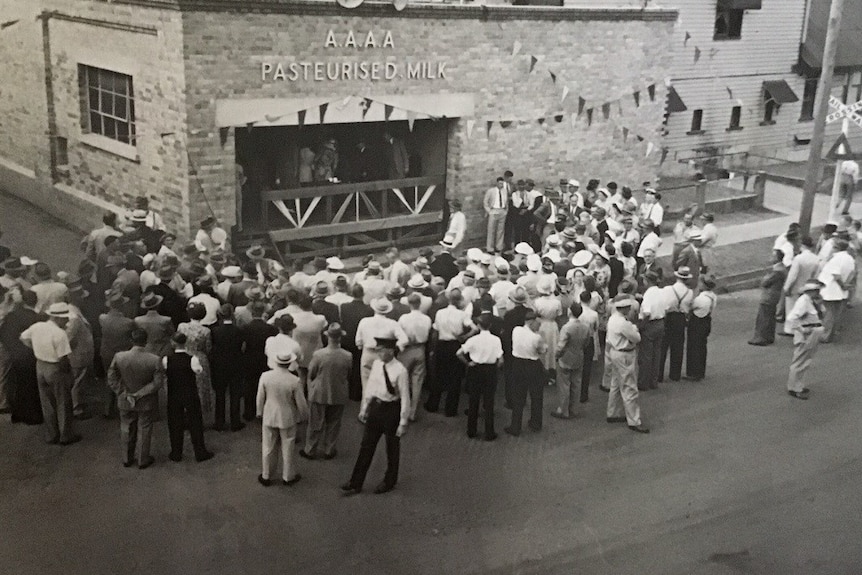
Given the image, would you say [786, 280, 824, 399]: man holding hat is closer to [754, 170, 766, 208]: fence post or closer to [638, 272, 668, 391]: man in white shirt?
[638, 272, 668, 391]: man in white shirt

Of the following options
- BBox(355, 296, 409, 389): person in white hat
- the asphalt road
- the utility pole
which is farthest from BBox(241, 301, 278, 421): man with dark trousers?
the utility pole

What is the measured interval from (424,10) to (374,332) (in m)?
8.81

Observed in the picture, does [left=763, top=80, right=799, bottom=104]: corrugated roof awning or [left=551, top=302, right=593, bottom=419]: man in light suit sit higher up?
[left=763, top=80, right=799, bottom=104]: corrugated roof awning

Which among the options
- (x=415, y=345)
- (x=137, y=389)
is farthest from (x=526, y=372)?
(x=137, y=389)

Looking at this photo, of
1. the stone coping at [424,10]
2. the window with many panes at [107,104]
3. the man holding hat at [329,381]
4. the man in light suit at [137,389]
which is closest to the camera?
the man in light suit at [137,389]

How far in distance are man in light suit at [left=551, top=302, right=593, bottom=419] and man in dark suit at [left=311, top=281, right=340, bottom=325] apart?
117 inches

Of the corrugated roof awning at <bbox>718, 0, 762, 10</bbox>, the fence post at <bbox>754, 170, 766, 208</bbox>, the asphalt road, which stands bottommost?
the asphalt road

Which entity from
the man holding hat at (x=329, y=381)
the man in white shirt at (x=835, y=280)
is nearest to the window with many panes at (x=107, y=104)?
the man holding hat at (x=329, y=381)

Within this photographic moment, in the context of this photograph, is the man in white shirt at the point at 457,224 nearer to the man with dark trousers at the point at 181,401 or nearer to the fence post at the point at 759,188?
the man with dark trousers at the point at 181,401

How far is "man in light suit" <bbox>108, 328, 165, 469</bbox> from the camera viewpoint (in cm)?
993

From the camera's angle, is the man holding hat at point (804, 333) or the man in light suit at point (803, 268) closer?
the man holding hat at point (804, 333)

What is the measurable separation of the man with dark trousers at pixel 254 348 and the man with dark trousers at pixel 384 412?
1900 millimetres

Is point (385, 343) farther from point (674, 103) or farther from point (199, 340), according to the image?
point (674, 103)

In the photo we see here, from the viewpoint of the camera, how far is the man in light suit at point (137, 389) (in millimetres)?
9930
